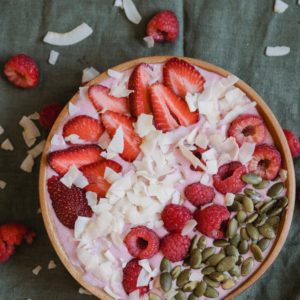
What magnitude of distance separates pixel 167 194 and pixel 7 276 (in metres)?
0.96

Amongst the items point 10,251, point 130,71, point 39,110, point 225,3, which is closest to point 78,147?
point 130,71

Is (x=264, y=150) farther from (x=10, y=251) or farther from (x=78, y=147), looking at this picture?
(x=10, y=251)

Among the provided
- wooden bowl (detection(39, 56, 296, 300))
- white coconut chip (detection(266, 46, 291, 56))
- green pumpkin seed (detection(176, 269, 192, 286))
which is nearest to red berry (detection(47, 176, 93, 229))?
wooden bowl (detection(39, 56, 296, 300))

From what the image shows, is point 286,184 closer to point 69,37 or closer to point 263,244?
point 263,244

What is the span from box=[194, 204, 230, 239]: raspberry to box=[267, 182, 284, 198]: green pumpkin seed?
191mm

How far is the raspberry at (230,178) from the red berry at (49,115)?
80 cm

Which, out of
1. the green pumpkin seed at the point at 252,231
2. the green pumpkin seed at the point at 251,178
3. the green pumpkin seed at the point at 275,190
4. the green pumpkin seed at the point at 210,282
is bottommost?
the green pumpkin seed at the point at 210,282

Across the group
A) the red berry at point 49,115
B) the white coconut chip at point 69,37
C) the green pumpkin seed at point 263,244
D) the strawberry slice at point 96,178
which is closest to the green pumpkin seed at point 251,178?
the green pumpkin seed at point 263,244

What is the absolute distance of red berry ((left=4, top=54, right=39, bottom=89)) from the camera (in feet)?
4.67

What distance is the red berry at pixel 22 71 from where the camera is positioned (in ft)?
4.67

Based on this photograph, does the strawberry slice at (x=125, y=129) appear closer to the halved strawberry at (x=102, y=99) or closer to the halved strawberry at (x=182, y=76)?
the halved strawberry at (x=102, y=99)

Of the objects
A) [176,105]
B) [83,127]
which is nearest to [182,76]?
[176,105]

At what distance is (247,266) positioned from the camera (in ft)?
3.79

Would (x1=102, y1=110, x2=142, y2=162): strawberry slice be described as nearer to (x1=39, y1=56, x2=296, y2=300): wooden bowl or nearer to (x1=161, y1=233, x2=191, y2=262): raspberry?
(x1=39, y1=56, x2=296, y2=300): wooden bowl
